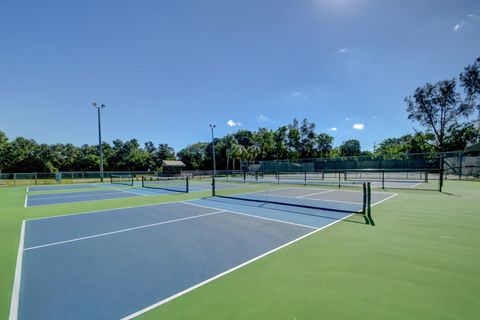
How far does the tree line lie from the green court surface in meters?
41.7

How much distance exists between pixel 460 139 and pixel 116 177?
53810 mm

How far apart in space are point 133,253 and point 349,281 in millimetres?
3829

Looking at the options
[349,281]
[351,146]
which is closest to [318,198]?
[349,281]

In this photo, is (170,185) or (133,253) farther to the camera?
(170,185)

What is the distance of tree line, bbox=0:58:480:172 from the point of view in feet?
119

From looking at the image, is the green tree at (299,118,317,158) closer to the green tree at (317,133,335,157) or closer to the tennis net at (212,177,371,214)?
the green tree at (317,133,335,157)

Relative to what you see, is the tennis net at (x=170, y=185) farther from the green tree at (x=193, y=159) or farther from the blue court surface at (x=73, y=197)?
the green tree at (x=193, y=159)

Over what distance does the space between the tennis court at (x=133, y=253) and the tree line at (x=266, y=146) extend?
42.1 meters

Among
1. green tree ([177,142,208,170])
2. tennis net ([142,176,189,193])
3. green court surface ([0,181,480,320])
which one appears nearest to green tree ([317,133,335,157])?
green tree ([177,142,208,170])

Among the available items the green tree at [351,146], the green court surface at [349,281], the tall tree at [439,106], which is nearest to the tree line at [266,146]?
the tall tree at [439,106]

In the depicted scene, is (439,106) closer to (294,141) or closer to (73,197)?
(294,141)

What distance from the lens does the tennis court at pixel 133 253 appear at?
9.50 ft

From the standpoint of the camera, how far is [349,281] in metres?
3.23

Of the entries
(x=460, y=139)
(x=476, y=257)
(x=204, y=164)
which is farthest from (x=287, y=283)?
(x=204, y=164)
